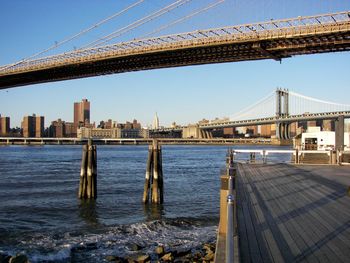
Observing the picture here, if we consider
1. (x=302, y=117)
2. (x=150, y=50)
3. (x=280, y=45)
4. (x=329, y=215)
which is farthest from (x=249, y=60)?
(x=302, y=117)

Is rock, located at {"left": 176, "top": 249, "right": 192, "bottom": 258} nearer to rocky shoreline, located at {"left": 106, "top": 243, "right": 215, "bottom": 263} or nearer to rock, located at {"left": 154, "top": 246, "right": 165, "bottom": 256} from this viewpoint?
rocky shoreline, located at {"left": 106, "top": 243, "right": 215, "bottom": 263}

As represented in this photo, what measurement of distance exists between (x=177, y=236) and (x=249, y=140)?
440 ft

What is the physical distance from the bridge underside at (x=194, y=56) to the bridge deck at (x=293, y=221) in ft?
65.5

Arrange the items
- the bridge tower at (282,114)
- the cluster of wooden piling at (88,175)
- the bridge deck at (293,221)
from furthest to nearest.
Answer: the bridge tower at (282,114)
the cluster of wooden piling at (88,175)
the bridge deck at (293,221)

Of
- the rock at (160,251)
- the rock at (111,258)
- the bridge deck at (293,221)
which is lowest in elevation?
the rock at (111,258)

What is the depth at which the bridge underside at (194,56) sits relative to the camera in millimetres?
29500

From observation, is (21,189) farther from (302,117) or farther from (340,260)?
(302,117)

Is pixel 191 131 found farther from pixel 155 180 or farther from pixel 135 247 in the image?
pixel 135 247

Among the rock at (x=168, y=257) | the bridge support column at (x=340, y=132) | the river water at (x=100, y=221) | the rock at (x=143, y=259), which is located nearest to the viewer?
the rock at (x=143, y=259)

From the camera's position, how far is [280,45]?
31.4 m

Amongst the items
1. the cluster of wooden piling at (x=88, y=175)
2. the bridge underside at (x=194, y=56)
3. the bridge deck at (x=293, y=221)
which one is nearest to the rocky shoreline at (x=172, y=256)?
the bridge deck at (x=293, y=221)

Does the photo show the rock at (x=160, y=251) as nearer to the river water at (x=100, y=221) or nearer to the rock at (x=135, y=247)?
the river water at (x=100, y=221)

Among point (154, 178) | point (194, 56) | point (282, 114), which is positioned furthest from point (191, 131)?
point (154, 178)

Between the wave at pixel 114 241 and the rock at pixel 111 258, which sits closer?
the rock at pixel 111 258
